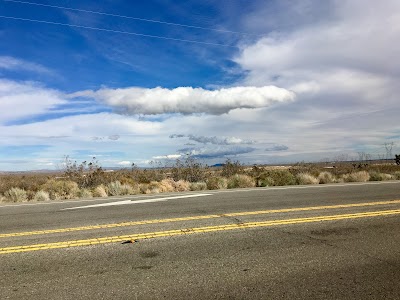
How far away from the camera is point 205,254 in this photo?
5.56m

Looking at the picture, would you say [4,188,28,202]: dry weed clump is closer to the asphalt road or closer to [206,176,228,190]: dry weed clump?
the asphalt road

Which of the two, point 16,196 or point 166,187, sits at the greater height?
point 16,196

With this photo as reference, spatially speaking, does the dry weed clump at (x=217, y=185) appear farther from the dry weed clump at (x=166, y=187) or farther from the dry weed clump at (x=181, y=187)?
the dry weed clump at (x=166, y=187)

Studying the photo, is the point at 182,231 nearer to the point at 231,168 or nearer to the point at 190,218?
the point at 190,218

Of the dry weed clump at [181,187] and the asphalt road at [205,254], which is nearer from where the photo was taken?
the asphalt road at [205,254]

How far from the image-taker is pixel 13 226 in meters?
8.08

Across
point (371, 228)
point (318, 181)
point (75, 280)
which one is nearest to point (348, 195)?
point (371, 228)

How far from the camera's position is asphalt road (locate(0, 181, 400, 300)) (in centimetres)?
430

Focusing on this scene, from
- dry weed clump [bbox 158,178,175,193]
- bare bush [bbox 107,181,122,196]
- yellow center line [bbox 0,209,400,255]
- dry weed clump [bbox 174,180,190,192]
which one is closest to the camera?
yellow center line [bbox 0,209,400,255]

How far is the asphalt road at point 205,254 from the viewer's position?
430 centimetres

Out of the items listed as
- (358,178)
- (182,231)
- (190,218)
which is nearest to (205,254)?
(182,231)

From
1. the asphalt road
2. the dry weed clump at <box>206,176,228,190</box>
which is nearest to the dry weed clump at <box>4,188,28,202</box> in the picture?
the asphalt road

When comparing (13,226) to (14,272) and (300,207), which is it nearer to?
(14,272)

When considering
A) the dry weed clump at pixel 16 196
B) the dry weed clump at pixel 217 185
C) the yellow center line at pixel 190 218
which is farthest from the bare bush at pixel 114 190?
the yellow center line at pixel 190 218
